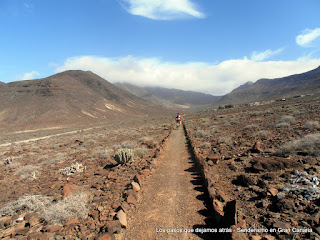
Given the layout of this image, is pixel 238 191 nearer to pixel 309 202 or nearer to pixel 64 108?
pixel 309 202

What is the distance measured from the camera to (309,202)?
3994mm

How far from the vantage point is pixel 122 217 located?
167 inches

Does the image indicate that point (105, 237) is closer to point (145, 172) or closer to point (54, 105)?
point (145, 172)

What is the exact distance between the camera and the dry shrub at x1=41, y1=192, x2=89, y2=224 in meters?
4.40

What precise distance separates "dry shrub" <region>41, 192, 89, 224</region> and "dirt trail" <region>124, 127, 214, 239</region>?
4.24 ft

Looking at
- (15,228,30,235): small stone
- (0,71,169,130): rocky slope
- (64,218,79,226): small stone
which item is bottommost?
(15,228,30,235): small stone

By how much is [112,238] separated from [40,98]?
79456 millimetres

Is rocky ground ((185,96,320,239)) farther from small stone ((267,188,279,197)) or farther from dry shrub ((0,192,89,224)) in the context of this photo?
dry shrub ((0,192,89,224))

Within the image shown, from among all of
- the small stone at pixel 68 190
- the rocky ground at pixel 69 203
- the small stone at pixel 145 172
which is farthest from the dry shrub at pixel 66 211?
the small stone at pixel 145 172

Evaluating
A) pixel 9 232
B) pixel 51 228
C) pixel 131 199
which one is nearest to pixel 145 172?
A: pixel 131 199

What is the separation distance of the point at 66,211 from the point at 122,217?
1.48 meters

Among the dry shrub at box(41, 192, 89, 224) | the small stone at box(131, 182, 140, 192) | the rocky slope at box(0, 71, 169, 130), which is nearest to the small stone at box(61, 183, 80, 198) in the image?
the dry shrub at box(41, 192, 89, 224)

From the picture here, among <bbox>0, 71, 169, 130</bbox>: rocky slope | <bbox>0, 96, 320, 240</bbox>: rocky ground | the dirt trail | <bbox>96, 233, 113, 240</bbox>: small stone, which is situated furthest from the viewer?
<bbox>0, 71, 169, 130</bbox>: rocky slope

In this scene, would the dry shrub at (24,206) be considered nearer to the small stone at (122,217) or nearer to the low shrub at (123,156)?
the small stone at (122,217)
